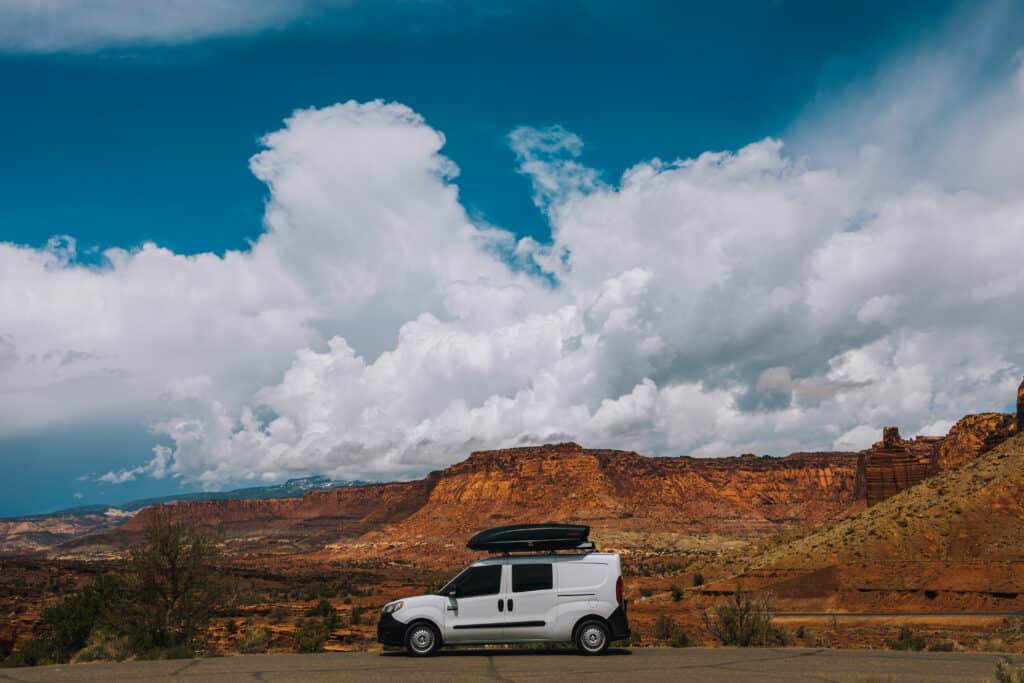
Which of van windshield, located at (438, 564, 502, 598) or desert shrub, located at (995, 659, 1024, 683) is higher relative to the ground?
van windshield, located at (438, 564, 502, 598)

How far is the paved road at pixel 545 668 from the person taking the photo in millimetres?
12648

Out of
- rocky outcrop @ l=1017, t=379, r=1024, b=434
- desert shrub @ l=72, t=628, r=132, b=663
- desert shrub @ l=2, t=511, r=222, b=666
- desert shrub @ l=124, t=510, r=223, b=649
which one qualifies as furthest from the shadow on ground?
rocky outcrop @ l=1017, t=379, r=1024, b=434

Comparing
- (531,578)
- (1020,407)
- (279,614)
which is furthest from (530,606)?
(1020,407)

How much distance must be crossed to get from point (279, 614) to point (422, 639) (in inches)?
1272

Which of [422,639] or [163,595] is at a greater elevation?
[163,595]

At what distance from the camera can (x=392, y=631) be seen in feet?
49.2

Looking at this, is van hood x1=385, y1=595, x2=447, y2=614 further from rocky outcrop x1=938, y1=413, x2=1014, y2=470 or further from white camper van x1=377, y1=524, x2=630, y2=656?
rocky outcrop x1=938, y1=413, x2=1014, y2=470

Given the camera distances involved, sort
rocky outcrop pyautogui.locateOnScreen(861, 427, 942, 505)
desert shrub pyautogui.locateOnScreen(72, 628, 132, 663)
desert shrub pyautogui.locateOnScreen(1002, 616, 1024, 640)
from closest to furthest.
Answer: desert shrub pyautogui.locateOnScreen(72, 628, 132, 663), desert shrub pyautogui.locateOnScreen(1002, 616, 1024, 640), rocky outcrop pyautogui.locateOnScreen(861, 427, 942, 505)

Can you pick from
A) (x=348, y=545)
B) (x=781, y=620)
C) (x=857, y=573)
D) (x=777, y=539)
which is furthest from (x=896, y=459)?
(x=348, y=545)

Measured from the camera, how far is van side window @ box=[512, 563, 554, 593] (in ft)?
49.0

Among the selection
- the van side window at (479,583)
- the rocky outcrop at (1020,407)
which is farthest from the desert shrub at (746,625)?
the rocky outcrop at (1020,407)

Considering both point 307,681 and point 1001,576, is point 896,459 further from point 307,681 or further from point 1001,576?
point 307,681

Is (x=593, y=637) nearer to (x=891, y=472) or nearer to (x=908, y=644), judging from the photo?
(x=908, y=644)

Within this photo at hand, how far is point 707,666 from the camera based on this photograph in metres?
14.4
